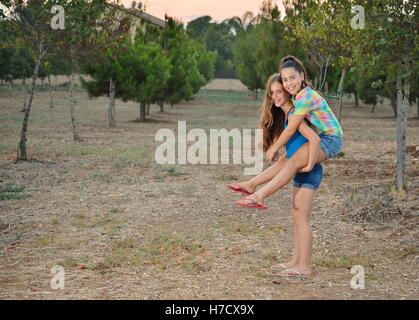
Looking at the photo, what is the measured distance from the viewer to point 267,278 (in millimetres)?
5473

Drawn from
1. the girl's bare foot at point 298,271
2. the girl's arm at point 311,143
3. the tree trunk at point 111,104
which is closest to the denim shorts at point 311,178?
the girl's arm at point 311,143

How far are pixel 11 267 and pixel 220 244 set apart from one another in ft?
8.37

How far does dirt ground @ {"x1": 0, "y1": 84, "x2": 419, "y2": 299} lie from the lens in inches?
206

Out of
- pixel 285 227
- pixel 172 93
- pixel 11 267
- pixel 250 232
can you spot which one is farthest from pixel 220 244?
pixel 172 93

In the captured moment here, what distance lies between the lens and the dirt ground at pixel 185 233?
17.2 ft

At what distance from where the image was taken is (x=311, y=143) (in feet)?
15.8

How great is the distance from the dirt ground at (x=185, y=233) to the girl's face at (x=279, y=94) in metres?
1.82

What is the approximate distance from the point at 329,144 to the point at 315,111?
342 millimetres

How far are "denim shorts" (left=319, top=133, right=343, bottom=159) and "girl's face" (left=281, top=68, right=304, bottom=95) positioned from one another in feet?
1.72

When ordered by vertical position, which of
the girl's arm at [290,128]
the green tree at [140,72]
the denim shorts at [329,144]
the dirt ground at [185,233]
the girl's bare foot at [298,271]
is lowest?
the dirt ground at [185,233]

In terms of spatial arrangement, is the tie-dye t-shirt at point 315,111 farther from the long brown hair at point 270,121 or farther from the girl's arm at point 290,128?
the long brown hair at point 270,121

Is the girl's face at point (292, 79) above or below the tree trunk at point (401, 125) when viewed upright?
above

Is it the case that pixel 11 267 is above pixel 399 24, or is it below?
below
